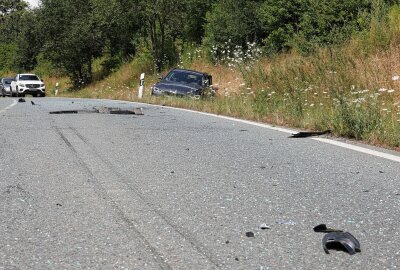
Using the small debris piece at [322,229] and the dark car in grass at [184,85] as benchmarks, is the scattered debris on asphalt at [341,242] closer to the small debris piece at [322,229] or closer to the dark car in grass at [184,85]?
the small debris piece at [322,229]

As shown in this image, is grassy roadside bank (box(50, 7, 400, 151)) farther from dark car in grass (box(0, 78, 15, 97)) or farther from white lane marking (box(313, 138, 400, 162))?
dark car in grass (box(0, 78, 15, 97))

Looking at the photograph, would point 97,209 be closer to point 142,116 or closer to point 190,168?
point 190,168

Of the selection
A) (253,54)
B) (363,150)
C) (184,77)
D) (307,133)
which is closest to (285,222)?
(363,150)

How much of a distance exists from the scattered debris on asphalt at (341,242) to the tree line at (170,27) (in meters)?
13.9

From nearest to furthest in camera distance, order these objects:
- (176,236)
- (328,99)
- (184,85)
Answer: (176,236)
(328,99)
(184,85)

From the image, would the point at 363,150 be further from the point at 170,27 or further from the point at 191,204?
the point at 170,27

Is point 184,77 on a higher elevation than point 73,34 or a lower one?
lower

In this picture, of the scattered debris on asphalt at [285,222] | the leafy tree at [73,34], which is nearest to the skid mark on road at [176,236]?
the scattered debris on asphalt at [285,222]

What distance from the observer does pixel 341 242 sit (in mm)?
3000

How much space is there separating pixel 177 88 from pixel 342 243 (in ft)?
50.5

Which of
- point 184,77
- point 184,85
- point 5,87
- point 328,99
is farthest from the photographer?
point 5,87

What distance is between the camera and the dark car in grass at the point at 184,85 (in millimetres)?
17672

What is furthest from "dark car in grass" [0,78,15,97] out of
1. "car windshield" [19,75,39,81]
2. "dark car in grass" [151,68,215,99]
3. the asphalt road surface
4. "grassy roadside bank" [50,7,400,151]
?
the asphalt road surface

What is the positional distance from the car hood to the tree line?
14.0 ft
